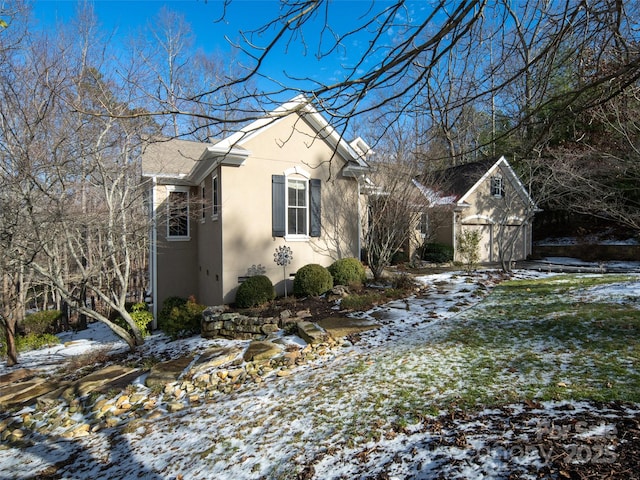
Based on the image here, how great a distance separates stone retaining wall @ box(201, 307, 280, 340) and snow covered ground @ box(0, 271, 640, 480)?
84.5 inches

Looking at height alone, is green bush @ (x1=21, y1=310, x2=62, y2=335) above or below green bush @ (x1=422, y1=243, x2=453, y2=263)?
below

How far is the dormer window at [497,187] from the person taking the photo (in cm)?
1725

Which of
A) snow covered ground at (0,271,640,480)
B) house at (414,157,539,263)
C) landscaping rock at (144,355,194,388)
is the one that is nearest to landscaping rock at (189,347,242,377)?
landscaping rock at (144,355,194,388)

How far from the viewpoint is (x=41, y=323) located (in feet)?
40.9

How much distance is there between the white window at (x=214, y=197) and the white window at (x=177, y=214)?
4.79ft

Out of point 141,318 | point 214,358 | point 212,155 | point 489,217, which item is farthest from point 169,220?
point 489,217

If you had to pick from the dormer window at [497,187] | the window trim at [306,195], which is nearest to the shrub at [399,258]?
the dormer window at [497,187]

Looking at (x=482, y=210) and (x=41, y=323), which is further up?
(x=482, y=210)

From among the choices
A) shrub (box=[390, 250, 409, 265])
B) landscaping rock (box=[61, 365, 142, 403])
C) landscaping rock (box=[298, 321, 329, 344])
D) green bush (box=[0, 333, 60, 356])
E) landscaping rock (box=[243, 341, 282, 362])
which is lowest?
green bush (box=[0, 333, 60, 356])

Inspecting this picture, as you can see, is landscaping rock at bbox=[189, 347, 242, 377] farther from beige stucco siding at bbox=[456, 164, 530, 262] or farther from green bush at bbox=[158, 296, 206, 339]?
beige stucco siding at bbox=[456, 164, 530, 262]

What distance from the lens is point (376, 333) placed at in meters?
6.25

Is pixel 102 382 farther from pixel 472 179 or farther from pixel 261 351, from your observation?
pixel 472 179

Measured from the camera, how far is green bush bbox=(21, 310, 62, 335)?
481 inches

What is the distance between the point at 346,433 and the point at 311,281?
5887 millimetres
